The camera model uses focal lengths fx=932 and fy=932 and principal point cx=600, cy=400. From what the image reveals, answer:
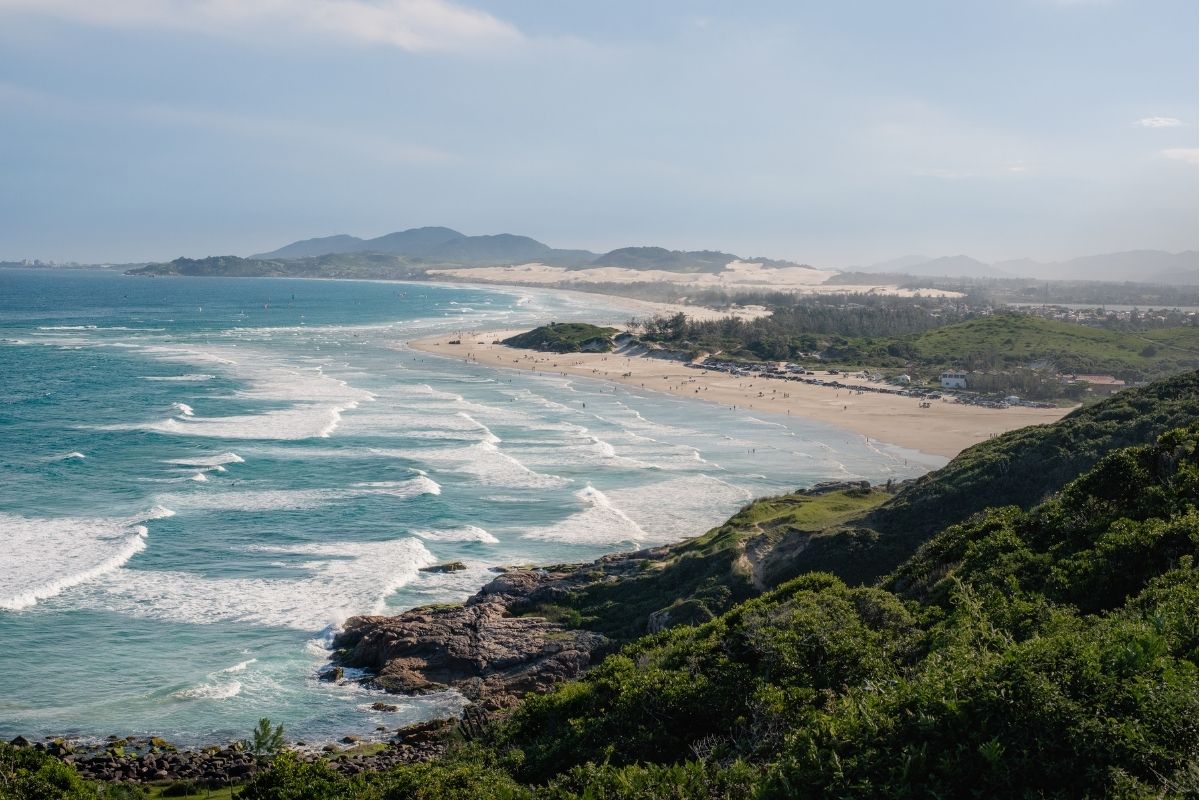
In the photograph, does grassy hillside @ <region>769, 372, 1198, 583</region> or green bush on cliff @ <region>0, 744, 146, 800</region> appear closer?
green bush on cliff @ <region>0, 744, 146, 800</region>

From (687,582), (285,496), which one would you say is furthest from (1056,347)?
(285,496)

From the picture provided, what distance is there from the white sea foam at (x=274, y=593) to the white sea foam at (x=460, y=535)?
251 cm

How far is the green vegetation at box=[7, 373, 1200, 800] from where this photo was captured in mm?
9352

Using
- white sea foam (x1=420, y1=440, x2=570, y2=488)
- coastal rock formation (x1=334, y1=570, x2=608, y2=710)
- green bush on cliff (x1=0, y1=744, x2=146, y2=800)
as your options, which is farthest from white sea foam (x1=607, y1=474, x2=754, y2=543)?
green bush on cliff (x1=0, y1=744, x2=146, y2=800)

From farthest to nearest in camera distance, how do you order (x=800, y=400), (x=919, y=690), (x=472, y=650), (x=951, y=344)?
1. (x=951, y=344)
2. (x=800, y=400)
3. (x=472, y=650)
4. (x=919, y=690)

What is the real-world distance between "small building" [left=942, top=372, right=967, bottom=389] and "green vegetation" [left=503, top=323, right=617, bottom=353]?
39898 millimetres

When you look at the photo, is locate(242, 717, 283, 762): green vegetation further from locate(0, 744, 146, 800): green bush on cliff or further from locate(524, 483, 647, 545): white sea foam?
locate(524, 483, 647, 545): white sea foam

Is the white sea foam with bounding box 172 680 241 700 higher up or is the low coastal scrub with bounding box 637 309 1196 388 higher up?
the low coastal scrub with bounding box 637 309 1196 388

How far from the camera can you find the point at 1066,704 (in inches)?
377

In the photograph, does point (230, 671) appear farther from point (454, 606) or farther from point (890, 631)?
point (890, 631)

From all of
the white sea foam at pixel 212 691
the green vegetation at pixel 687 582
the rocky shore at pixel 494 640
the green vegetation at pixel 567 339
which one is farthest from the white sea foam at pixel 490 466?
the green vegetation at pixel 567 339

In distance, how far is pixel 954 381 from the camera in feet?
270

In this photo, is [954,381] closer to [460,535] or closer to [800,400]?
[800,400]

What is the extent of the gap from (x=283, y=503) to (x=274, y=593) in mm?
10140
